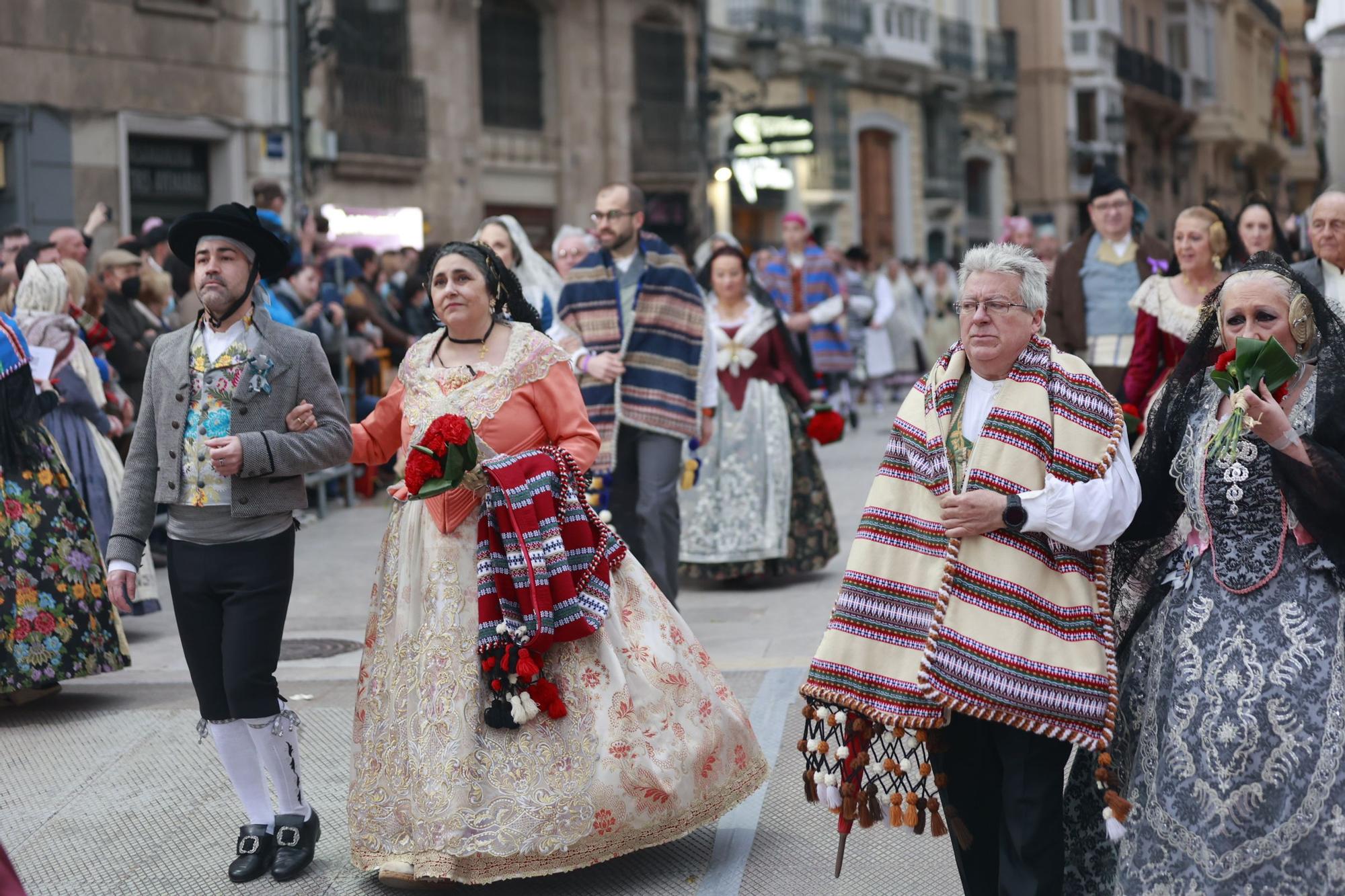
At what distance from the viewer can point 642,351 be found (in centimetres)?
802

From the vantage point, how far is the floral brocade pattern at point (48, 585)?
22.7 ft

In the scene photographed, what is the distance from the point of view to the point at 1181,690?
3.96 meters

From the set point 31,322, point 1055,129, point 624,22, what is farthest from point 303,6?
point 1055,129

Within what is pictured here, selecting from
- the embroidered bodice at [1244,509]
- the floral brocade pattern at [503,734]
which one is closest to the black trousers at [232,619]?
the floral brocade pattern at [503,734]

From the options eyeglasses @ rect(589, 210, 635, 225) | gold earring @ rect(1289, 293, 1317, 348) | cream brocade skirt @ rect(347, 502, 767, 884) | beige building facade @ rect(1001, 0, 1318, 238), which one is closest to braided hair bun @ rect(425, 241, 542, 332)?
cream brocade skirt @ rect(347, 502, 767, 884)

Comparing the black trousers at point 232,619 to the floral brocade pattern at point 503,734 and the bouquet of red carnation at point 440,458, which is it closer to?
the floral brocade pattern at point 503,734

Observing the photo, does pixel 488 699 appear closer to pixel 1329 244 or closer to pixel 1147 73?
pixel 1329 244

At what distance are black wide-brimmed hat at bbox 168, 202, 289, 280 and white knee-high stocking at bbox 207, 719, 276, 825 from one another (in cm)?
130

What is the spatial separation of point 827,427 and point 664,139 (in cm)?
1814

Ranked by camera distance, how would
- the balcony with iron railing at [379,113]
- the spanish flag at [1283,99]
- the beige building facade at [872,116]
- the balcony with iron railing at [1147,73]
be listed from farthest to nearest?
the spanish flag at [1283,99]
the balcony with iron railing at [1147,73]
the beige building facade at [872,116]
the balcony with iron railing at [379,113]

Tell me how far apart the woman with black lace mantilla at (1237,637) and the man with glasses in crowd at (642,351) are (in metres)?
3.78

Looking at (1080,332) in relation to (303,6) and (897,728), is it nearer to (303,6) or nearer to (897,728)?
(897,728)

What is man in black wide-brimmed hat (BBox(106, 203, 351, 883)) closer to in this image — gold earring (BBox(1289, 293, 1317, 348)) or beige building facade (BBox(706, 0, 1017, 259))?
gold earring (BBox(1289, 293, 1317, 348))

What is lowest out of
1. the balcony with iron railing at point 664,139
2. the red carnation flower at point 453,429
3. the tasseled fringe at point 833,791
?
the tasseled fringe at point 833,791
